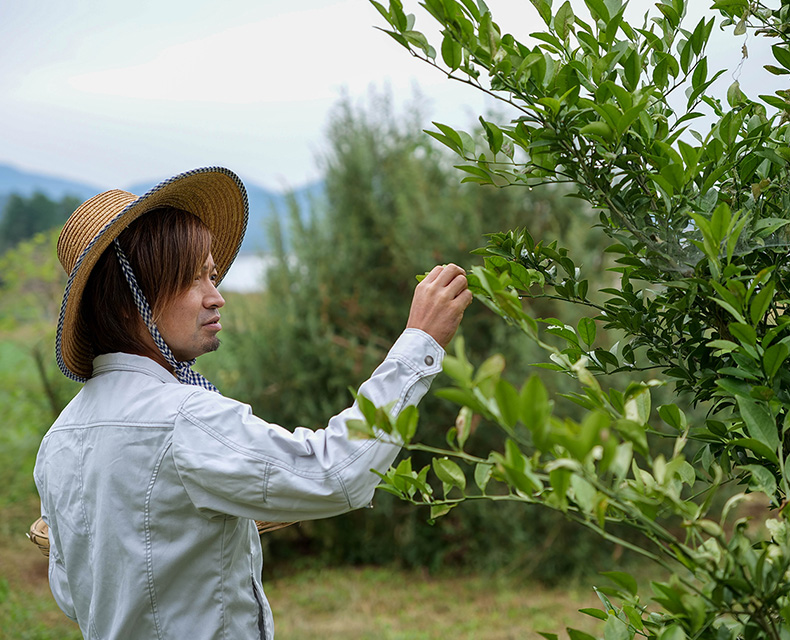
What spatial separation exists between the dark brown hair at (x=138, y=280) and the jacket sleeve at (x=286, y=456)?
0.29 m

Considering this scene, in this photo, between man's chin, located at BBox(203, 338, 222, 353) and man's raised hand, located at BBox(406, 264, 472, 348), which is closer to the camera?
man's raised hand, located at BBox(406, 264, 472, 348)

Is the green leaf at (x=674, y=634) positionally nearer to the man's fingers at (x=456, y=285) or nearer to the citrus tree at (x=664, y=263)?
the citrus tree at (x=664, y=263)

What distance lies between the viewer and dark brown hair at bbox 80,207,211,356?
4.70 feet

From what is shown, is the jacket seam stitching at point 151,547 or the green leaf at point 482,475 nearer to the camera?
the green leaf at point 482,475

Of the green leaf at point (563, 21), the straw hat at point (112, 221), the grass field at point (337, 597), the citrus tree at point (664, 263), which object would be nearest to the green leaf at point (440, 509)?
the citrus tree at point (664, 263)

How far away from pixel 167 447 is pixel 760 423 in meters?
0.90

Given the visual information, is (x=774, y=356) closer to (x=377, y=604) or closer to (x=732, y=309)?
(x=732, y=309)

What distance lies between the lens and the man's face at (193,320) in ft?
4.77

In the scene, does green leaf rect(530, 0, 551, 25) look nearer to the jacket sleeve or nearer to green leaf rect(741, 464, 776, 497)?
the jacket sleeve

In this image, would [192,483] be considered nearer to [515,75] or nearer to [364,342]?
[515,75]

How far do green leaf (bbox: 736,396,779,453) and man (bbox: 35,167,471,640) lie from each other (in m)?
0.52

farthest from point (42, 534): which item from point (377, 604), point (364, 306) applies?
point (364, 306)

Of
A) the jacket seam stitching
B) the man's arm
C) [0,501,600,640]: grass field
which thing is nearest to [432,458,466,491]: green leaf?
the man's arm

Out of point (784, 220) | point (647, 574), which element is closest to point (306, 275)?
point (647, 574)
